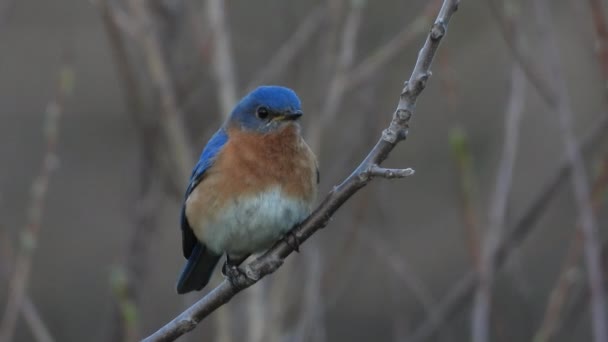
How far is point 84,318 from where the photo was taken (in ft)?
28.3

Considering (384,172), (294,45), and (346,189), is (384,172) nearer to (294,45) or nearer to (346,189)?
(346,189)

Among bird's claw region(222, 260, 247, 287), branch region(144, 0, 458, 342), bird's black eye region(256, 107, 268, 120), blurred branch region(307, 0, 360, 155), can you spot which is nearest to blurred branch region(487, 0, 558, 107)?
blurred branch region(307, 0, 360, 155)

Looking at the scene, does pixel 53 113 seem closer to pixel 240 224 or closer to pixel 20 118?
pixel 240 224

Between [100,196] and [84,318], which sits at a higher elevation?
[100,196]

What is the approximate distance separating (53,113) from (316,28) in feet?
4.43

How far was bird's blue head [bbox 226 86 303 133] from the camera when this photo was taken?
4.73 m

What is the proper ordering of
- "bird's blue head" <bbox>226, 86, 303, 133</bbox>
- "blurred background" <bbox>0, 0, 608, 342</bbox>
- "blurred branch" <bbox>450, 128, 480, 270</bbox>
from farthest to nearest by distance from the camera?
"blurred background" <bbox>0, 0, 608, 342</bbox> < "blurred branch" <bbox>450, 128, 480, 270</bbox> < "bird's blue head" <bbox>226, 86, 303, 133</bbox>

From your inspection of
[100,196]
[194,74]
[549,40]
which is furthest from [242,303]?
[100,196]

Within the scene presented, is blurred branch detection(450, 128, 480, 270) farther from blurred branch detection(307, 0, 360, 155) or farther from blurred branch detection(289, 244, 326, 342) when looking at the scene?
blurred branch detection(289, 244, 326, 342)

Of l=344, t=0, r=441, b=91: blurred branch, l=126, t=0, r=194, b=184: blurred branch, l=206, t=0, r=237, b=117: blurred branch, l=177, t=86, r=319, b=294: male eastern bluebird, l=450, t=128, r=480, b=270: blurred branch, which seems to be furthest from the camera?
l=126, t=0, r=194, b=184: blurred branch

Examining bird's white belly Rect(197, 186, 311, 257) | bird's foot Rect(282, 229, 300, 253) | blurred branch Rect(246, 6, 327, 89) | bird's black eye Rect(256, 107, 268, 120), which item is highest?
blurred branch Rect(246, 6, 327, 89)

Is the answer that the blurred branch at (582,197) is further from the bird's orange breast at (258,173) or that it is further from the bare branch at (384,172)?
the bare branch at (384,172)

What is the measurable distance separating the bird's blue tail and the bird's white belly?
0.15 metres

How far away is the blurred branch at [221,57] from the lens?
17.8ft
